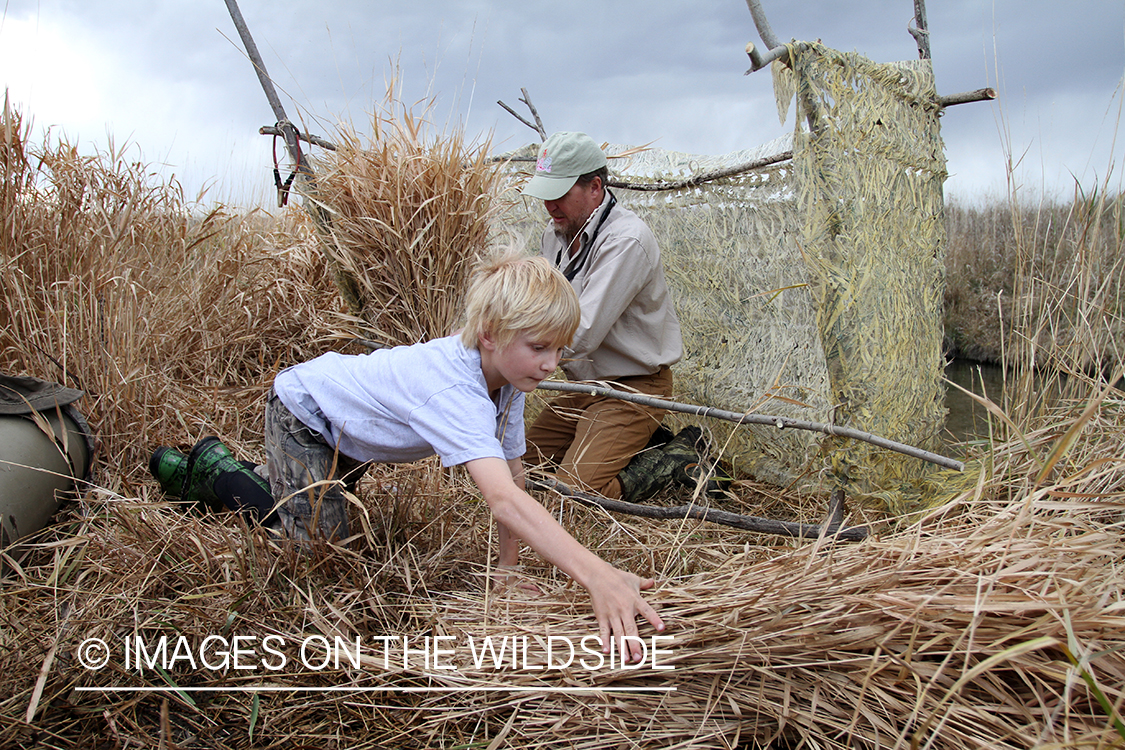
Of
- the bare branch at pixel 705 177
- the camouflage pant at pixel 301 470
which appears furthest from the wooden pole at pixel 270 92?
the camouflage pant at pixel 301 470

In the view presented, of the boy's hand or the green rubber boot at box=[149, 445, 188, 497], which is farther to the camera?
the green rubber boot at box=[149, 445, 188, 497]

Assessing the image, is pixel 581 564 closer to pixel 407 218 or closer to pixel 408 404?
pixel 408 404

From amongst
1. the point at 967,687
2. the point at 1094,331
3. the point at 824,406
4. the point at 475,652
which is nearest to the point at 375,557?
the point at 475,652

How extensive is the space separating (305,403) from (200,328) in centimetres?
190

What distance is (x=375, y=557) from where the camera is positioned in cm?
180

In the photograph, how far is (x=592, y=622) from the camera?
145 cm

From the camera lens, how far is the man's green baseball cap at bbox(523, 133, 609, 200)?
8.73 feet

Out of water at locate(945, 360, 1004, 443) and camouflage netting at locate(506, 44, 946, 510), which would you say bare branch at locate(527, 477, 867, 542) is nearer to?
camouflage netting at locate(506, 44, 946, 510)

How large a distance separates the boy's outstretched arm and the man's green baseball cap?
1.56 m

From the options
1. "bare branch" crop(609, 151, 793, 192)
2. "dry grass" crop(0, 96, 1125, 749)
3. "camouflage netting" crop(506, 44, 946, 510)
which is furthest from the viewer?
"bare branch" crop(609, 151, 793, 192)

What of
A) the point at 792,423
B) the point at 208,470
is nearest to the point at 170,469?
the point at 208,470

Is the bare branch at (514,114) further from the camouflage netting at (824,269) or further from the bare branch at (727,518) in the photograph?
the bare branch at (727,518)

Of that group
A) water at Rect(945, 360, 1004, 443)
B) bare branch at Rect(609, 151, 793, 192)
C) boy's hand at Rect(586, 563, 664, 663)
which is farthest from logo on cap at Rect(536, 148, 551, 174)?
water at Rect(945, 360, 1004, 443)

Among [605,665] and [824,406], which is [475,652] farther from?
[824,406]
